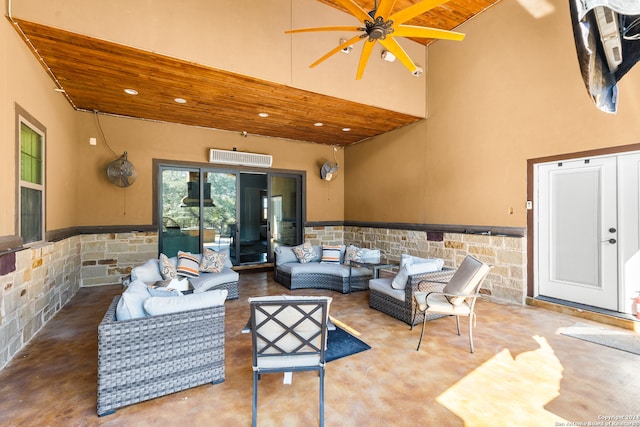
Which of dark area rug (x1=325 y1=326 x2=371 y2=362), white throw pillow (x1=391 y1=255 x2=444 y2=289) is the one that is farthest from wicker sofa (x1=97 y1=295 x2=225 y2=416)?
white throw pillow (x1=391 y1=255 x2=444 y2=289)

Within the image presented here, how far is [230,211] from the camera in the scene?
21.7 ft

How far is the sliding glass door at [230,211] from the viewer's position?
605cm

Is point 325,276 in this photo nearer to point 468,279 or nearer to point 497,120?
point 468,279

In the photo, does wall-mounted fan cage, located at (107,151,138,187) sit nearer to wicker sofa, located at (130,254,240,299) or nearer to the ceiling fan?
wicker sofa, located at (130,254,240,299)

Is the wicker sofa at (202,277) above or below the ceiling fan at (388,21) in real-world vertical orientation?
below

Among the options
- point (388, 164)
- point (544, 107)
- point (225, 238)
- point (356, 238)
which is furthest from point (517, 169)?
point (225, 238)

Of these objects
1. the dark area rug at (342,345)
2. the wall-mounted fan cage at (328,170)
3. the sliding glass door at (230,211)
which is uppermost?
the wall-mounted fan cage at (328,170)

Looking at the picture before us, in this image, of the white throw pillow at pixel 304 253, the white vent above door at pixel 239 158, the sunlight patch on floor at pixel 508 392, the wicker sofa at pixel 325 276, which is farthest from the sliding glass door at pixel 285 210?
the sunlight patch on floor at pixel 508 392

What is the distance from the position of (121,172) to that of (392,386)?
5.51m

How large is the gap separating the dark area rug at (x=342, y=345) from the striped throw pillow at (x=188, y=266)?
2424mm

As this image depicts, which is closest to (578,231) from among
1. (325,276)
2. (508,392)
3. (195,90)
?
(508,392)

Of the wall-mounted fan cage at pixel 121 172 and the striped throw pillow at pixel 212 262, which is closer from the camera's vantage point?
the striped throw pillow at pixel 212 262

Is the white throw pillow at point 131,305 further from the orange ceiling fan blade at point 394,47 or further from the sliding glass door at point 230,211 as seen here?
the sliding glass door at point 230,211

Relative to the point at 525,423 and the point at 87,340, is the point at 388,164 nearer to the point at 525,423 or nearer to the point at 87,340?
Result: the point at 525,423
